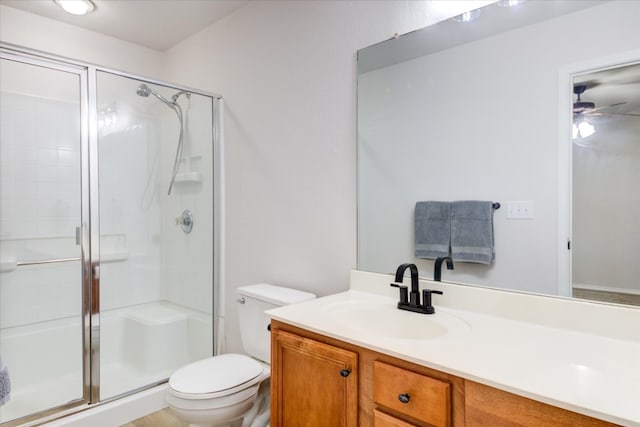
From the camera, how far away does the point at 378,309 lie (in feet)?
4.71

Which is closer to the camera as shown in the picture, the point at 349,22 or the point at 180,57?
the point at 349,22

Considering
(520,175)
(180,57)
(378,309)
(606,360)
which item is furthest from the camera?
(180,57)

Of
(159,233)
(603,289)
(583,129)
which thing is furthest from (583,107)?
(159,233)

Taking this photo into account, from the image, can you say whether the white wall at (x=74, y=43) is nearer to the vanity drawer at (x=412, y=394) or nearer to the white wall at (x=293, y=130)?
the white wall at (x=293, y=130)

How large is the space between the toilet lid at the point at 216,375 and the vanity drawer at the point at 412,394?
0.83 metres

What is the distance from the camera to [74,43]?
2625mm

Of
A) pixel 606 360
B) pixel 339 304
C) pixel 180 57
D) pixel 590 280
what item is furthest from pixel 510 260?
pixel 180 57

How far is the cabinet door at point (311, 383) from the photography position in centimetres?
110

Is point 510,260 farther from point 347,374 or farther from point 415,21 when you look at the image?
point 415,21

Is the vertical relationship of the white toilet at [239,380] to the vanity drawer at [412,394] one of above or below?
below

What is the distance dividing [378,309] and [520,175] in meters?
0.70

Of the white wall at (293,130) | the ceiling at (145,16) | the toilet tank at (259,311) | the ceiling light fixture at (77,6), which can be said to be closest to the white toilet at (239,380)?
the toilet tank at (259,311)

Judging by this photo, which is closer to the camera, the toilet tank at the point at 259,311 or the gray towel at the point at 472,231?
the gray towel at the point at 472,231

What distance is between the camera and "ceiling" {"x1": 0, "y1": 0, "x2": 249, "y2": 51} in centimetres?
231
